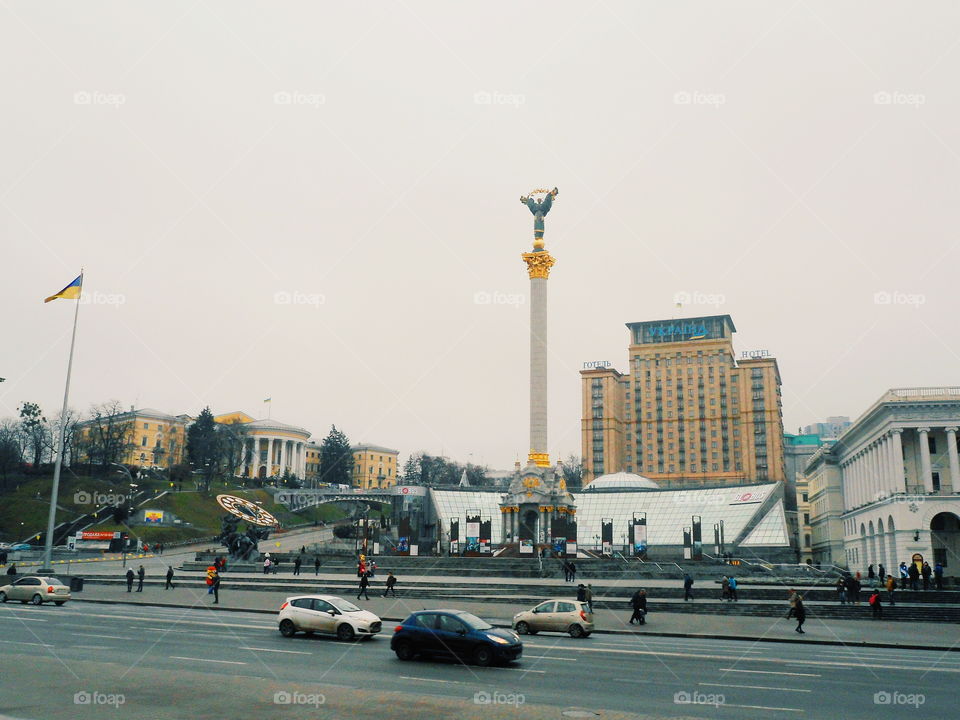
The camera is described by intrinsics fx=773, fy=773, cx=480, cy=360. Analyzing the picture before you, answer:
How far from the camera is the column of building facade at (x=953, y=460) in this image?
6314 cm

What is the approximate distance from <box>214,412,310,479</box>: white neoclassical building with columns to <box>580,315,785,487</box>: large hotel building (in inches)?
2398

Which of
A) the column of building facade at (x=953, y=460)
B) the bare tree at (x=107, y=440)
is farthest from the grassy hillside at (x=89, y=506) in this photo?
the column of building facade at (x=953, y=460)

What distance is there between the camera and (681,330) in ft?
538

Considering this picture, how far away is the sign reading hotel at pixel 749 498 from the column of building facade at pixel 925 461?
21.7m

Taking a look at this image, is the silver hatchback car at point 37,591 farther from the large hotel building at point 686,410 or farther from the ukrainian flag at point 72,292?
the large hotel building at point 686,410

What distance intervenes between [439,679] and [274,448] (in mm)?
152919

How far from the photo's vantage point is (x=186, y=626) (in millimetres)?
27734

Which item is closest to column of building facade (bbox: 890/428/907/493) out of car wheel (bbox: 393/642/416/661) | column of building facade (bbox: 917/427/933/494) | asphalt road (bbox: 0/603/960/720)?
column of building facade (bbox: 917/427/933/494)

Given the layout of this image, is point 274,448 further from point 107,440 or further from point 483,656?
point 483,656

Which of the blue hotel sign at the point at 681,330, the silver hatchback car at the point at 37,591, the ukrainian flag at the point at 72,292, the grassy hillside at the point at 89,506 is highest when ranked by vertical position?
the blue hotel sign at the point at 681,330

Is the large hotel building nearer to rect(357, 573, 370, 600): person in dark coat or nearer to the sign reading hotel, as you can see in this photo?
the sign reading hotel

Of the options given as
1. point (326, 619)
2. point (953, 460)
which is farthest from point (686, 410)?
point (326, 619)

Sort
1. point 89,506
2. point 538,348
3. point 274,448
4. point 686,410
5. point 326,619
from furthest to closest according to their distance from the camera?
point 274,448 < point 686,410 < point 89,506 < point 538,348 < point 326,619

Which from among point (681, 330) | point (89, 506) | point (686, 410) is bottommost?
point (89, 506)
